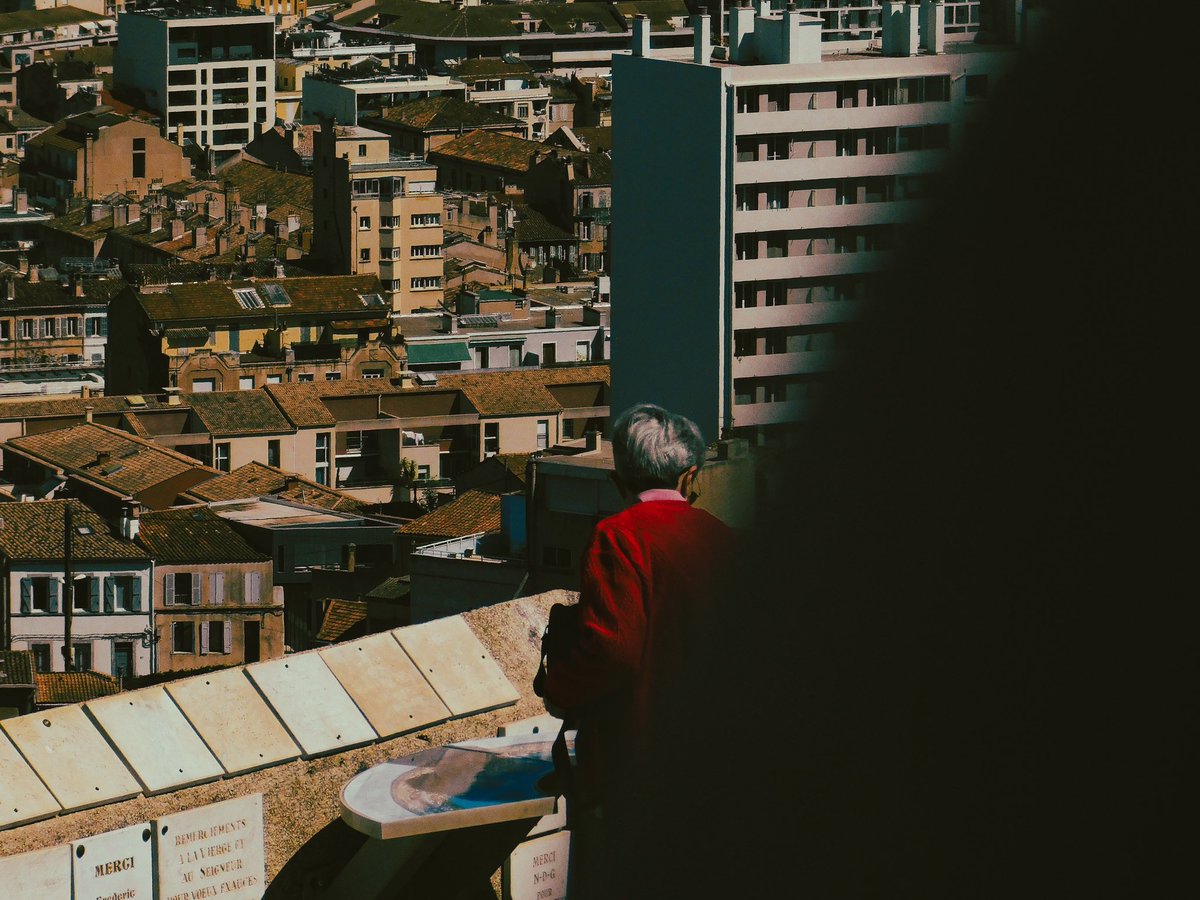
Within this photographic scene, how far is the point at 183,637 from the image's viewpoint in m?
33.7

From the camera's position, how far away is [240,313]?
53.2 m

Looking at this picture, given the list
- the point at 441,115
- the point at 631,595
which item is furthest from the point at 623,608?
the point at 441,115

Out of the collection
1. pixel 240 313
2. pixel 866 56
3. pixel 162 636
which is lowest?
pixel 162 636

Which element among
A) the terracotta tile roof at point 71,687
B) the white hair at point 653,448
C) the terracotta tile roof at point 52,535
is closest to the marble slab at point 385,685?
the white hair at point 653,448

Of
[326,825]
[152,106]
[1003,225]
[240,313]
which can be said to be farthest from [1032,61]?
[152,106]

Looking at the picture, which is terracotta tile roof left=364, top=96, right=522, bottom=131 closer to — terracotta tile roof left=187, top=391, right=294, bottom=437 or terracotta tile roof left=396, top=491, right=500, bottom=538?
terracotta tile roof left=187, top=391, right=294, bottom=437

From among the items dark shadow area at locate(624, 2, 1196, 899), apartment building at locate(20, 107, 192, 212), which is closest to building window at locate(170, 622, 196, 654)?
dark shadow area at locate(624, 2, 1196, 899)

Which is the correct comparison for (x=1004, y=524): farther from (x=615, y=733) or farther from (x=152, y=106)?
(x=152, y=106)

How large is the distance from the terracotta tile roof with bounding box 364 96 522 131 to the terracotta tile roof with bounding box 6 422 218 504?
146 feet

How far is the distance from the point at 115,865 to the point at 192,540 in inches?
1159

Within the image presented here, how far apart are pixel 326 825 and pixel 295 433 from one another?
38616 mm

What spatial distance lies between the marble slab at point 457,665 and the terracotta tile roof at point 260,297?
47.0 metres

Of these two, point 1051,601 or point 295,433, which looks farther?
point 295,433

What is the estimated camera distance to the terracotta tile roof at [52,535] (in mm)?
32906
